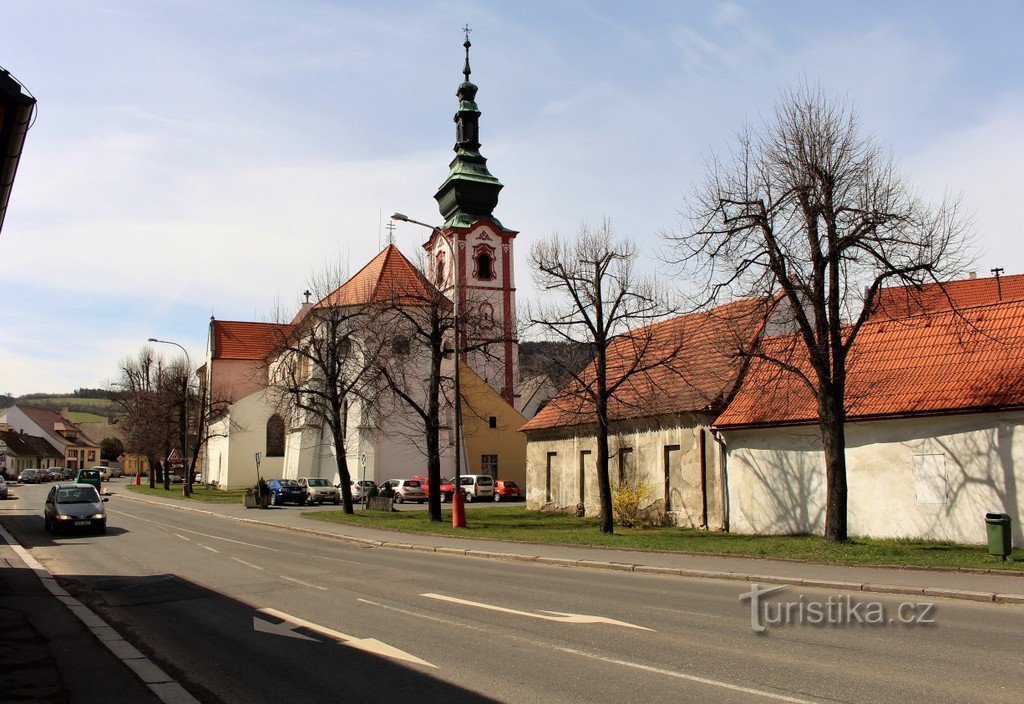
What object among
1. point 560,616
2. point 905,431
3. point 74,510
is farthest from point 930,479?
point 74,510

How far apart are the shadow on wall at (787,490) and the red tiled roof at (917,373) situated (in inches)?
39.1

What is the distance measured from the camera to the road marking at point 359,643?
8836 millimetres

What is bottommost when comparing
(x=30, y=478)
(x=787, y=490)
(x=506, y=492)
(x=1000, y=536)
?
(x=506, y=492)

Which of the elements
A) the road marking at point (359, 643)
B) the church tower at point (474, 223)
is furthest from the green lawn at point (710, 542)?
the church tower at point (474, 223)

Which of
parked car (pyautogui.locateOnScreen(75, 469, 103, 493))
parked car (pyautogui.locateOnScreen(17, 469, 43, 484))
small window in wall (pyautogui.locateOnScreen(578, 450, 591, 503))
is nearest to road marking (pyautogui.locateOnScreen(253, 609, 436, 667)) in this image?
small window in wall (pyautogui.locateOnScreen(578, 450, 591, 503))

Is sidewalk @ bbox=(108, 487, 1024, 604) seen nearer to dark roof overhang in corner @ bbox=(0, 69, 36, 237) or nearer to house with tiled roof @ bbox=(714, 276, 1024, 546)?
house with tiled roof @ bbox=(714, 276, 1024, 546)

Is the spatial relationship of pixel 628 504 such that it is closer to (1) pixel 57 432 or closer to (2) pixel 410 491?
(2) pixel 410 491

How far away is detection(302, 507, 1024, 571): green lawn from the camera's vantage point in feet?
53.9

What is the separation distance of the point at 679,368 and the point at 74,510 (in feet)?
66.6

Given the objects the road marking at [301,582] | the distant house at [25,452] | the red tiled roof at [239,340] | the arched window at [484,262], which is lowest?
the road marking at [301,582]

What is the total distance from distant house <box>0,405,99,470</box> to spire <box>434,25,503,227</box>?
8198 centimetres

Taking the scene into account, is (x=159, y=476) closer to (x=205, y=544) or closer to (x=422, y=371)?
(x=422, y=371)

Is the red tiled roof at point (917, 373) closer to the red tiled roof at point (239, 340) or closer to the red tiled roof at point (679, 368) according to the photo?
the red tiled roof at point (679, 368)

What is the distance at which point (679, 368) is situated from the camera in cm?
2897
